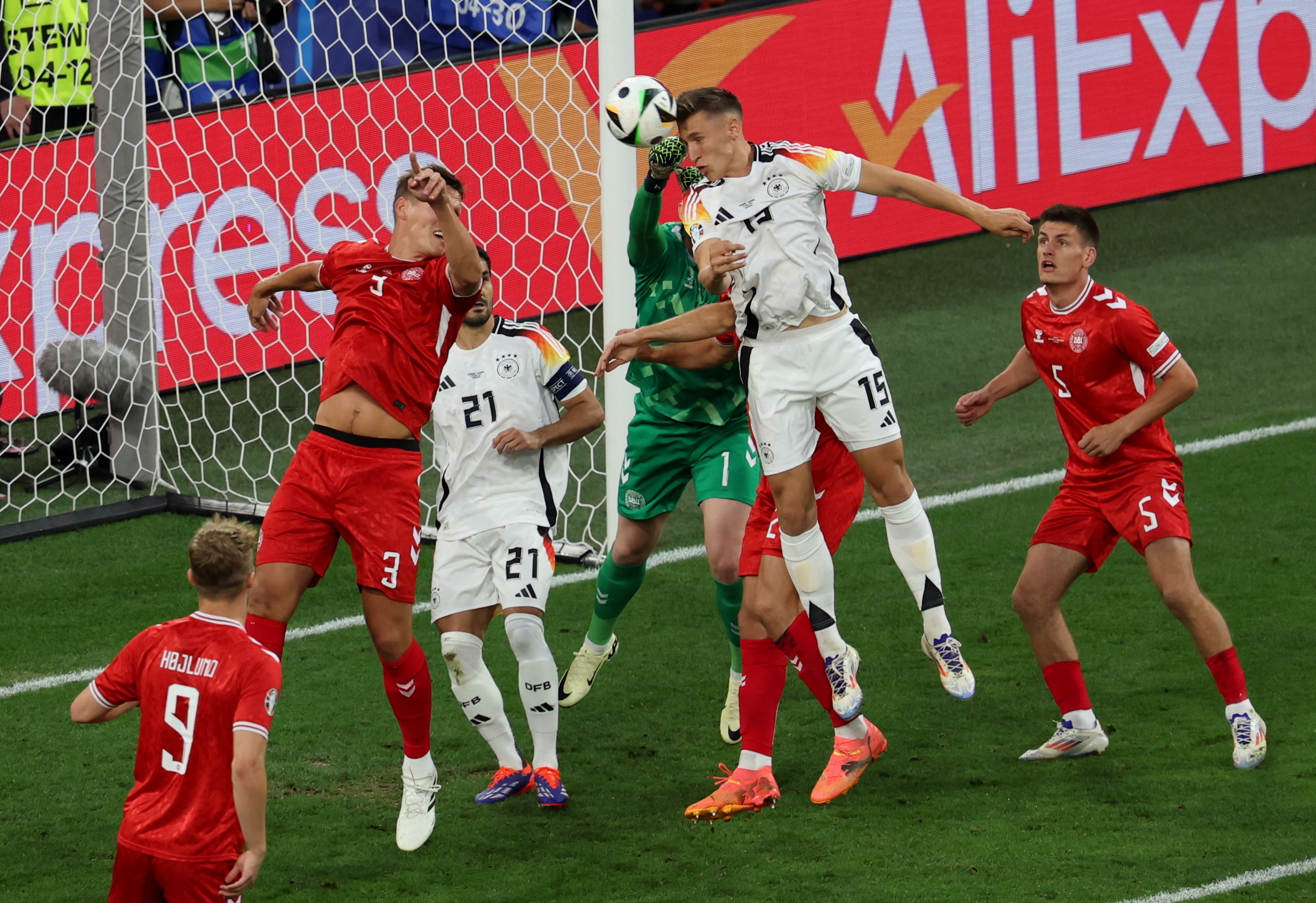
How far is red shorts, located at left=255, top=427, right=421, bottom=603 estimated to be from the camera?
198 inches

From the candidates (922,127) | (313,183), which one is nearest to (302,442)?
(313,183)

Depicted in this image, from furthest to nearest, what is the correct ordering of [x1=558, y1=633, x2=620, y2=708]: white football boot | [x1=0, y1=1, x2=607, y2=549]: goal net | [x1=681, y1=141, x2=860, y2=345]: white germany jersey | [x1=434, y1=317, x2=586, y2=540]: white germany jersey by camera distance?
[x1=0, y1=1, x2=607, y2=549]: goal net < [x1=558, y1=633, x2=620, y2=708]: white football boot < [x1=434, y1=317, x2=586, y2=540]: white germany jersey < [x1=681, y1=141, x2=860, y2=345]: white germany jersey

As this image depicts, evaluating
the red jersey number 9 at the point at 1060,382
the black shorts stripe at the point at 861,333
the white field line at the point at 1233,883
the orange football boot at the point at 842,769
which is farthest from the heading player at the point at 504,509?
the white field line at the point at 1233,883

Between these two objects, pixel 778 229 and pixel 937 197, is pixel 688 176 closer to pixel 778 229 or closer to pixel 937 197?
pixel 778 229

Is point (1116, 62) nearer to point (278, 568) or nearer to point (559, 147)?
point (559, 147)

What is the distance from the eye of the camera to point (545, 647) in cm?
542

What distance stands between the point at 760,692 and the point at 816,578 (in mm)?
418

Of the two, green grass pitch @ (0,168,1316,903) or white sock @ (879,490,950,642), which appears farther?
white sock @ (879,490,950,642)

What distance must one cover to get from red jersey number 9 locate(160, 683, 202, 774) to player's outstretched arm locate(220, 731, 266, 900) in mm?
→ 116

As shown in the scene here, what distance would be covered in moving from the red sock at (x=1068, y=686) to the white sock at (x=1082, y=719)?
0.04 ft

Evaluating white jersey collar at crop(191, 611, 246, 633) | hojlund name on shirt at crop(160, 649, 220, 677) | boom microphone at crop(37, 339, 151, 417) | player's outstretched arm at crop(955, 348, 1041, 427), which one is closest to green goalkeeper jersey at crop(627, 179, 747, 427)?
player's outstretched arm at crop(955, 348, 1041, 427)

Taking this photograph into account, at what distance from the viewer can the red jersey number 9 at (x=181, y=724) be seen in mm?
3717

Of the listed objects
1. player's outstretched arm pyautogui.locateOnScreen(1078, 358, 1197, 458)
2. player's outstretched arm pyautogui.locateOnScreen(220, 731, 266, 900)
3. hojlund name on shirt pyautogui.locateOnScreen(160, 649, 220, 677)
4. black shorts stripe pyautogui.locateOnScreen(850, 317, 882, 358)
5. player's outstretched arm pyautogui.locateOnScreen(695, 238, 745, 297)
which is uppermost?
player's outstretched arm pyautogui.locateOnScreen(695, 238, 745, 297)

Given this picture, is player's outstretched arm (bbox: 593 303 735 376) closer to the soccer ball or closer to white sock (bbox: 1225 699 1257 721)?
the soccer ball
